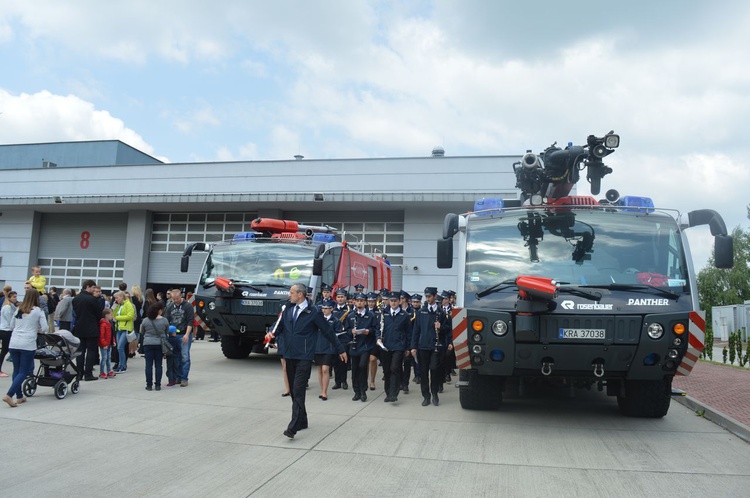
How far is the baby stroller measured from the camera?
900 centimetres

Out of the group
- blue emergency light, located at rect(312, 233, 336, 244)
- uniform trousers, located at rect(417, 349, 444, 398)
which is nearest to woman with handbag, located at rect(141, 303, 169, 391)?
uniform trousers, located at rect(417, 349, 444, 398)

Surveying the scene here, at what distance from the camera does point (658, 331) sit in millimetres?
6855

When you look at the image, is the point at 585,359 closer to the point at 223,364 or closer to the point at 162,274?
the point at 223,364

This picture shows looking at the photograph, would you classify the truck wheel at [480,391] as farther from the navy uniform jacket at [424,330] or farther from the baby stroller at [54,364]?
the baby stroller at [54,364]

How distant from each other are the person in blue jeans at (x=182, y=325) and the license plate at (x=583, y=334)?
6745mm

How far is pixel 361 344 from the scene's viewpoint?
33.7 ft

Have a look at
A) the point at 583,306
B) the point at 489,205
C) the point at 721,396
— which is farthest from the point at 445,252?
the point at 721,396

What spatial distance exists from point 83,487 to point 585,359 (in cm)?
530

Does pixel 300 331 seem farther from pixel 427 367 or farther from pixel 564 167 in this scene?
pixel 564 167

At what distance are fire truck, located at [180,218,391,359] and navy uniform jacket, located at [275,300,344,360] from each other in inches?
211

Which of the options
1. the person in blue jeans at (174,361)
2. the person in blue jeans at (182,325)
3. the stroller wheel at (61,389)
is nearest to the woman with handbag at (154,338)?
the person in blue jeans at (174,361)

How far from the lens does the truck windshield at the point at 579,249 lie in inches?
289

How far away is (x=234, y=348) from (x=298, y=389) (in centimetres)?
872

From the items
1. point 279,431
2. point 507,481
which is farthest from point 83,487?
point 507,481
